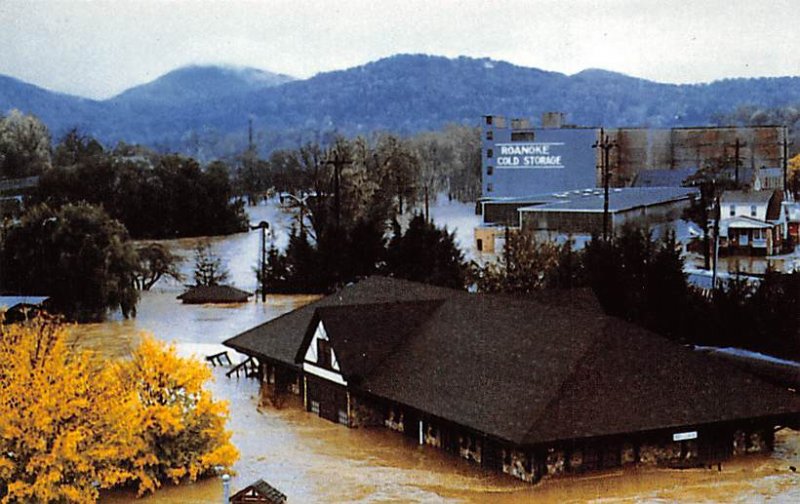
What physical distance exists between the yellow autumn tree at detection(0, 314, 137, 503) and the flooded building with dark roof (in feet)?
16.3

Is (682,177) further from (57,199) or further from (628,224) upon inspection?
(57,199)

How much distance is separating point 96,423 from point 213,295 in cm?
2302

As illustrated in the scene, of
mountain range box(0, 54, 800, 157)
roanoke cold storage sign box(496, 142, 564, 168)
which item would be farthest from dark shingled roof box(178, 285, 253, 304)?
roanoke cold storage sign box(496, 142, 564, 168)

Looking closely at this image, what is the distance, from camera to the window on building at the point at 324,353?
2095 centimetres

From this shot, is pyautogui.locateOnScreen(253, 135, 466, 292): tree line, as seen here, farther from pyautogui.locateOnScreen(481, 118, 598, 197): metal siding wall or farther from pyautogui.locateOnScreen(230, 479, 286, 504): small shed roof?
pyautogui.locateOnScreen(230, 479, 286, 504): small shed roof

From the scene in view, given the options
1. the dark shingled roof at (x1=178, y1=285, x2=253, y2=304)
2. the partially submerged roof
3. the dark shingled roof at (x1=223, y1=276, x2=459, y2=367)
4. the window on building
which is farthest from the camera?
the dark shingled roof at (x1=178, y1=285, x2=253, y2=304)

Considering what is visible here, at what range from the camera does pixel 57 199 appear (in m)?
40.5

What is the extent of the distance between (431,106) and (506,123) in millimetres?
4713

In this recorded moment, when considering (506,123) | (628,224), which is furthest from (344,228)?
(628,224)

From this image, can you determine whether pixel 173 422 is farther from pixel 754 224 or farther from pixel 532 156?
pixel 532 156

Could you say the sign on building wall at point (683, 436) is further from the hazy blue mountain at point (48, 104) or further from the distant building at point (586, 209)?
the hazy blue mountain at point (48, 104)

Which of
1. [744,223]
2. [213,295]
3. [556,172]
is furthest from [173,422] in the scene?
[556,172]

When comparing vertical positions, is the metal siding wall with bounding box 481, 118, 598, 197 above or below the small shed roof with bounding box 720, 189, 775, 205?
above

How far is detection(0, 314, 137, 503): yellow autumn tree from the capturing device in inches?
589
